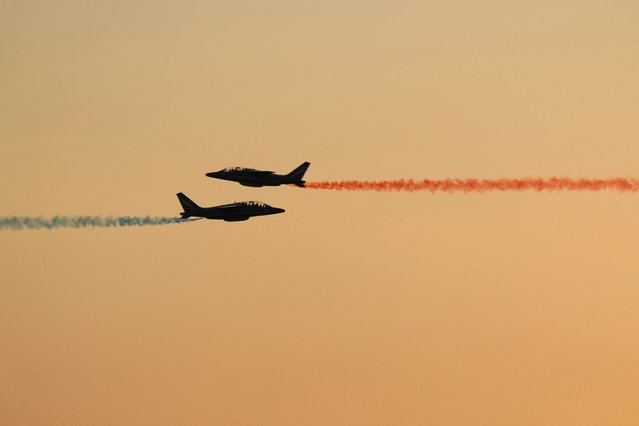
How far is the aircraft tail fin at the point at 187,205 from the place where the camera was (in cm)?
16800

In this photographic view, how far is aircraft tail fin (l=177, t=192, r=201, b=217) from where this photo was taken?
16800 cm

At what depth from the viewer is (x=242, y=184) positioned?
164250 millimetres

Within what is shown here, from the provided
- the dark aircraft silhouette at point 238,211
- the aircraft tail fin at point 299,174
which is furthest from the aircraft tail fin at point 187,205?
the aircraft tail fin at point 299,174

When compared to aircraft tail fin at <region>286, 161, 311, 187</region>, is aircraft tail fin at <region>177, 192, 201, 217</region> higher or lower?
lower

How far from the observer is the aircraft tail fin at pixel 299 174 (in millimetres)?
164250

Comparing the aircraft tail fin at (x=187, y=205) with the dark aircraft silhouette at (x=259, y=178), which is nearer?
the dark aircraft silhouette at (x=259, y=178)

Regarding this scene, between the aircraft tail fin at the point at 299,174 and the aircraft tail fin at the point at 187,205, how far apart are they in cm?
1007

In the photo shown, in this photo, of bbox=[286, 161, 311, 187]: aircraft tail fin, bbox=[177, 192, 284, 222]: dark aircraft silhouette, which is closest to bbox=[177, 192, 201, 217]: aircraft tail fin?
bbox=[177, 192, 284, 222]: dark aircraft silhouette

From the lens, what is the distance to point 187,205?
169m

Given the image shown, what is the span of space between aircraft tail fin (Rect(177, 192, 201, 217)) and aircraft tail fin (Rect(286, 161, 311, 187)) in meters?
10.1

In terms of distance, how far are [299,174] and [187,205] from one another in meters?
11.8

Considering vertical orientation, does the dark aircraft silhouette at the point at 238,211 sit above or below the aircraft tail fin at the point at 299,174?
below

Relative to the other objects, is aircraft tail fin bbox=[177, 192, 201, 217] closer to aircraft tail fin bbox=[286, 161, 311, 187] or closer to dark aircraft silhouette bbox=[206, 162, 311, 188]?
dark aircraft silhouette bbox=[206, 162, 311, 188]

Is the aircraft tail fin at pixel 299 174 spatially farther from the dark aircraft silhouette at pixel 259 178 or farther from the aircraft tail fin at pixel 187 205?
the aircraft tail fin at pixel 187 205
